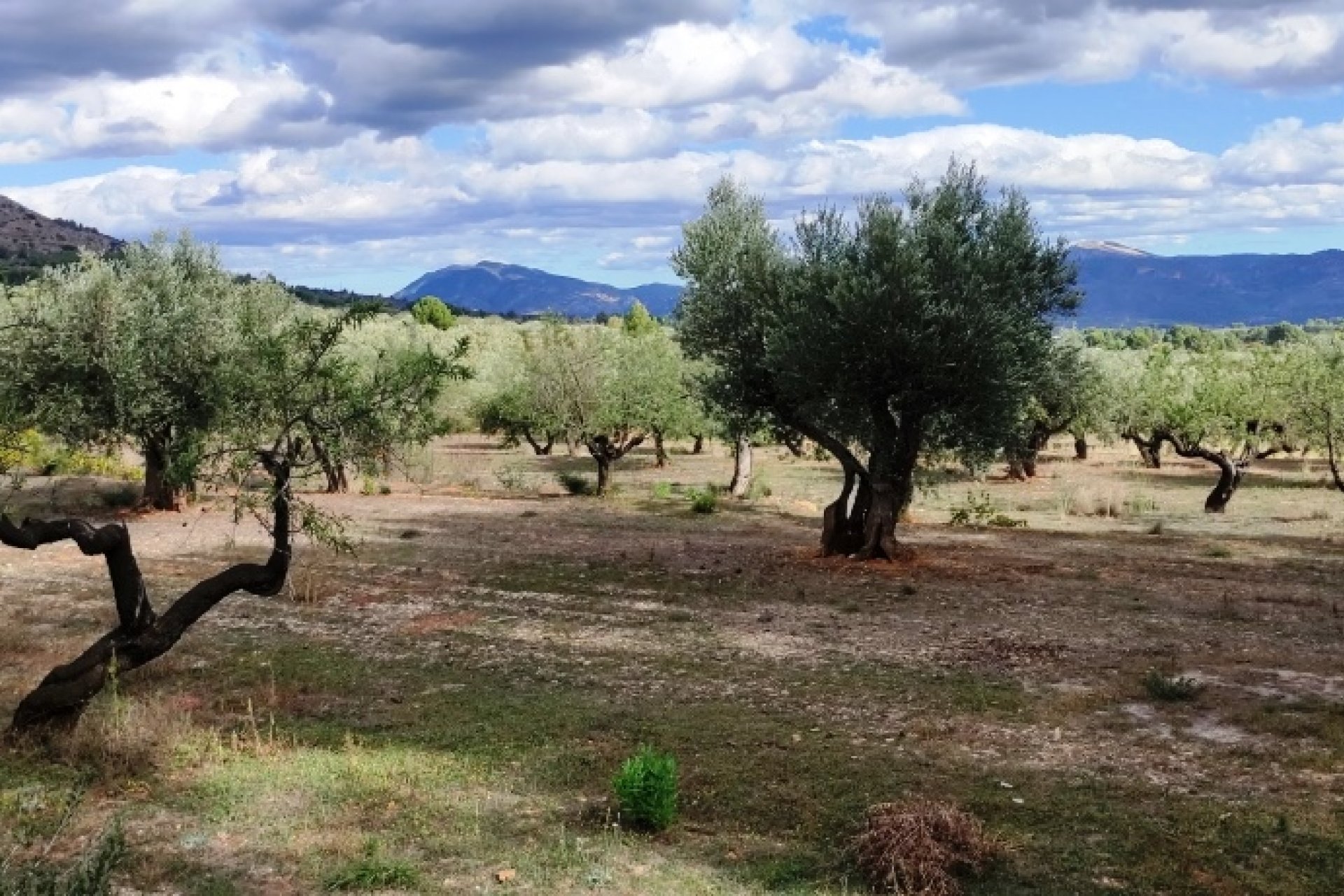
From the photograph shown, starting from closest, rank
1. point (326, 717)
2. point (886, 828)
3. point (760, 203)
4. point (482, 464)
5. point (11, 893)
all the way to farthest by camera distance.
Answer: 1. point (11, 893)
2. point (886, 828)
3. point (326, 717)
4. point (760, 203)
5. point (482, 464)

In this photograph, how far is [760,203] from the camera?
108 ft

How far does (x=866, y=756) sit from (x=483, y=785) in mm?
4230

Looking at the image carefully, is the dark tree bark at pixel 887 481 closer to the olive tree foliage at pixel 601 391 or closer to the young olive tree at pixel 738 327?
the young olive tree at pixel 738 327

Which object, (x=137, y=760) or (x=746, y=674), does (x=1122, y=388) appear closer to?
(x=746, y=674)

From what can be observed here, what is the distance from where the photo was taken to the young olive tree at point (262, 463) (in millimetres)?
11906

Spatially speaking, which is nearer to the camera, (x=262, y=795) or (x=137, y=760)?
(x=262, y=795)

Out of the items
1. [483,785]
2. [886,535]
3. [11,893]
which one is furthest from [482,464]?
[11,893]

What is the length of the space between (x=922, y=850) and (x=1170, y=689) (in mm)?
6832

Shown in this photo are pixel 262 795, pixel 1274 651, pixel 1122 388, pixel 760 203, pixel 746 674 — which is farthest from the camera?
pixel 1122 388

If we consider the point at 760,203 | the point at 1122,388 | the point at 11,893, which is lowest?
the point at 11,893

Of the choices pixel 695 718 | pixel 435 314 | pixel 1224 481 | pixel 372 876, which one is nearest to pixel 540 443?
pixel 1224 481

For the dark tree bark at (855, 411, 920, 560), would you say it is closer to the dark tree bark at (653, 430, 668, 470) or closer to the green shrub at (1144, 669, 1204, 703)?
the green shrub at (1144, 669, 1204, 703)

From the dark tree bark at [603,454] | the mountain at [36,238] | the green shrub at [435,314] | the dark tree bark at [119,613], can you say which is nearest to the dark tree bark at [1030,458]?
the dark tree bark at [603,454]

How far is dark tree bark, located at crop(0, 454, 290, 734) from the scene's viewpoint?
38.8 ft
